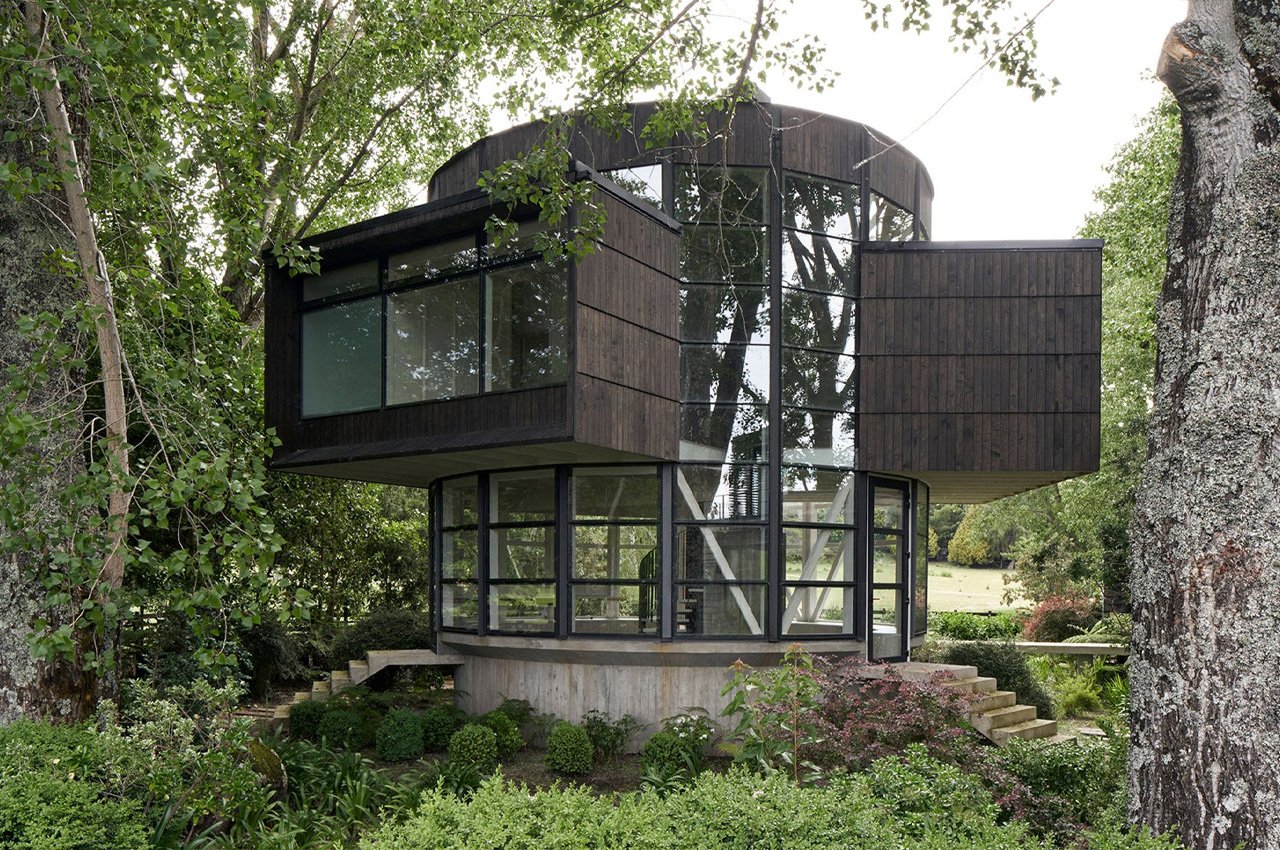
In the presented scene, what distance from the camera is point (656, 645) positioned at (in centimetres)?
1089

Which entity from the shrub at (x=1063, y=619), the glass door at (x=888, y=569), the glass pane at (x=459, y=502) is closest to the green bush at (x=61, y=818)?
the glass pane at (x=459, y=502)

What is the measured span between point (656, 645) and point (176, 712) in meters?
5.03

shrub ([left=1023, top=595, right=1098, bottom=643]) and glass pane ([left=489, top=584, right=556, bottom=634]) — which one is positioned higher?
glass pane ([left=489, top=584, right=556, bottom=634])

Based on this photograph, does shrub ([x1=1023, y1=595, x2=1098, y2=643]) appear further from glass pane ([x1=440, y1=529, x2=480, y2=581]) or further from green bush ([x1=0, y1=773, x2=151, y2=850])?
green bush ([x1=0, y1=773, x2=151, y2=850])

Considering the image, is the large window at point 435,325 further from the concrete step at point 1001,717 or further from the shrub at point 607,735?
the concrete step at point 1001,717

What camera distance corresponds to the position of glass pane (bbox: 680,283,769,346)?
11.2m

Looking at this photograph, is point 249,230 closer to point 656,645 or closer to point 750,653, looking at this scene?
point 656,645

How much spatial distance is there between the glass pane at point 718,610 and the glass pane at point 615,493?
0.91 metres

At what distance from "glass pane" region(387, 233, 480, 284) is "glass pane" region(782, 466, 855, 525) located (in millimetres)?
3990

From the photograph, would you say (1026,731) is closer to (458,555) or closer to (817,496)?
(817,496)

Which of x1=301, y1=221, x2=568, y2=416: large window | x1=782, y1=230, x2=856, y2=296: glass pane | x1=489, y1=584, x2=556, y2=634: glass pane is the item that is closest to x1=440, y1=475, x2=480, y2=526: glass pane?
x1=489, y1=584, x2=556, y2=634: glass pane

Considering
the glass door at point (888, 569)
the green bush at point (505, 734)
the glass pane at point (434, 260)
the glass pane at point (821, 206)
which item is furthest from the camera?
the glass door at point (888, 569)

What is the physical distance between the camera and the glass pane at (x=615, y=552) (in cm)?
1102

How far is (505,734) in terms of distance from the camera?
10.5 metres
